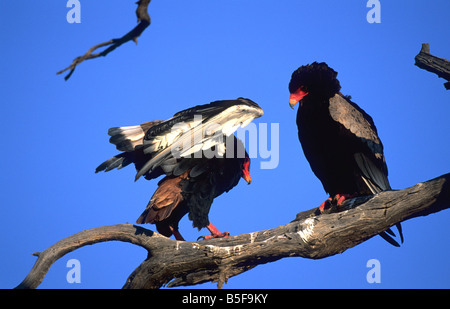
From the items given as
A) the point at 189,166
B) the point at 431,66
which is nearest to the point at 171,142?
the point at 189,166

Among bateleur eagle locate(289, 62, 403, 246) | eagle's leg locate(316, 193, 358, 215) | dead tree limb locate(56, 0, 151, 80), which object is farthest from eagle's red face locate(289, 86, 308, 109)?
dead tree limb locate(56, 0, 151, 80)

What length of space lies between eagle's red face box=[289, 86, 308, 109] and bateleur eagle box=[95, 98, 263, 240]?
0.84 meters

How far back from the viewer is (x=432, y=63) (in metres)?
4.50

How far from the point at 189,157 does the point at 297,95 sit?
5.15ft

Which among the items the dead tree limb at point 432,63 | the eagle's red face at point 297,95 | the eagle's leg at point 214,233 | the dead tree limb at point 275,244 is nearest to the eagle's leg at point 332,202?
the dead tree limb at point 275,244

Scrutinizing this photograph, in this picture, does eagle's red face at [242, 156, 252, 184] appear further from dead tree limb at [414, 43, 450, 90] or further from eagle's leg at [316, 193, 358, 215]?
dead tree limb at [414, 43, 450, 90]

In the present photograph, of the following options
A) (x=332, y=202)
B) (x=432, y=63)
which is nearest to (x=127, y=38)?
(x=432, y=63)

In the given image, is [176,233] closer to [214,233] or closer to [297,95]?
[214,233]

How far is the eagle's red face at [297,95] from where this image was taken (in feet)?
19.1

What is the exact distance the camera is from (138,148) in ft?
18.1
